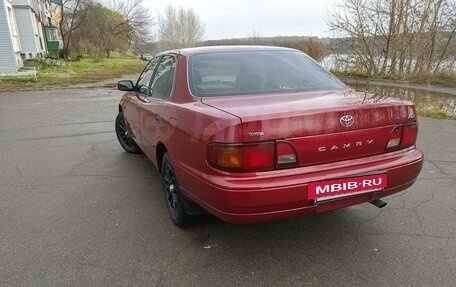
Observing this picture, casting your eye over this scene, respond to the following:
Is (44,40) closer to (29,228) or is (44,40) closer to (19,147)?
(19,147)

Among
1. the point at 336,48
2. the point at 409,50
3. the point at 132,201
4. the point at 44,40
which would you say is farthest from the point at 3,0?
the point at 409,50

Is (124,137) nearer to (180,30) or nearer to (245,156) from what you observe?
(245,156)

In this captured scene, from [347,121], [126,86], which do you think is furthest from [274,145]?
[126,86]

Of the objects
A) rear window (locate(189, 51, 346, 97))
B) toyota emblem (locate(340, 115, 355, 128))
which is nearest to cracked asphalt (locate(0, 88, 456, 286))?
toyota emblem (locate(340, 115, 355, 128))

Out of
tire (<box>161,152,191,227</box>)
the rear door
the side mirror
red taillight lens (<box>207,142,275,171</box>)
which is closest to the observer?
red taillight lens (<box>207,142,275,171</box>)

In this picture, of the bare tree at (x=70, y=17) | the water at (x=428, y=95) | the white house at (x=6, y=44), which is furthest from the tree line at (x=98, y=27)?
the water at (x=428, y=95)

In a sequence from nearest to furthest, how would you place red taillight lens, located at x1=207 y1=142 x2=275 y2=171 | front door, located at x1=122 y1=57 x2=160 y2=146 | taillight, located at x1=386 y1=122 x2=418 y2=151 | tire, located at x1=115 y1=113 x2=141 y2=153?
red taillight lens, located at x1=207 y1=142 x2=275 y2=171 < taillight, located at x1=386 y1=122 x2=418 y2=151 < front door, located at x1=122 y1=57 x2=160 y2=146 < tire, located at x1=115 y1=113 x2=141 y2=153

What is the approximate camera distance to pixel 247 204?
224 centimetres

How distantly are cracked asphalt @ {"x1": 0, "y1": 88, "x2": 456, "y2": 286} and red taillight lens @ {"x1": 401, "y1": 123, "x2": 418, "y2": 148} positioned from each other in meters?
0.78

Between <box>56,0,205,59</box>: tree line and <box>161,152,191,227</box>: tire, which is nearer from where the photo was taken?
<box>161,152,191,227</box>: tire

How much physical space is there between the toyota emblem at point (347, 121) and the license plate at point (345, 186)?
36 cm

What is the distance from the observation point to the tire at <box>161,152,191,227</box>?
3.05 metres

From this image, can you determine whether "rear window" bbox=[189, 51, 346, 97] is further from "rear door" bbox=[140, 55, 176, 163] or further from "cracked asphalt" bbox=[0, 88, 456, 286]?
"cracked asphalt" bbox=[0, 88, 456, 286]

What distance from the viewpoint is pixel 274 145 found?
2.28 meters
